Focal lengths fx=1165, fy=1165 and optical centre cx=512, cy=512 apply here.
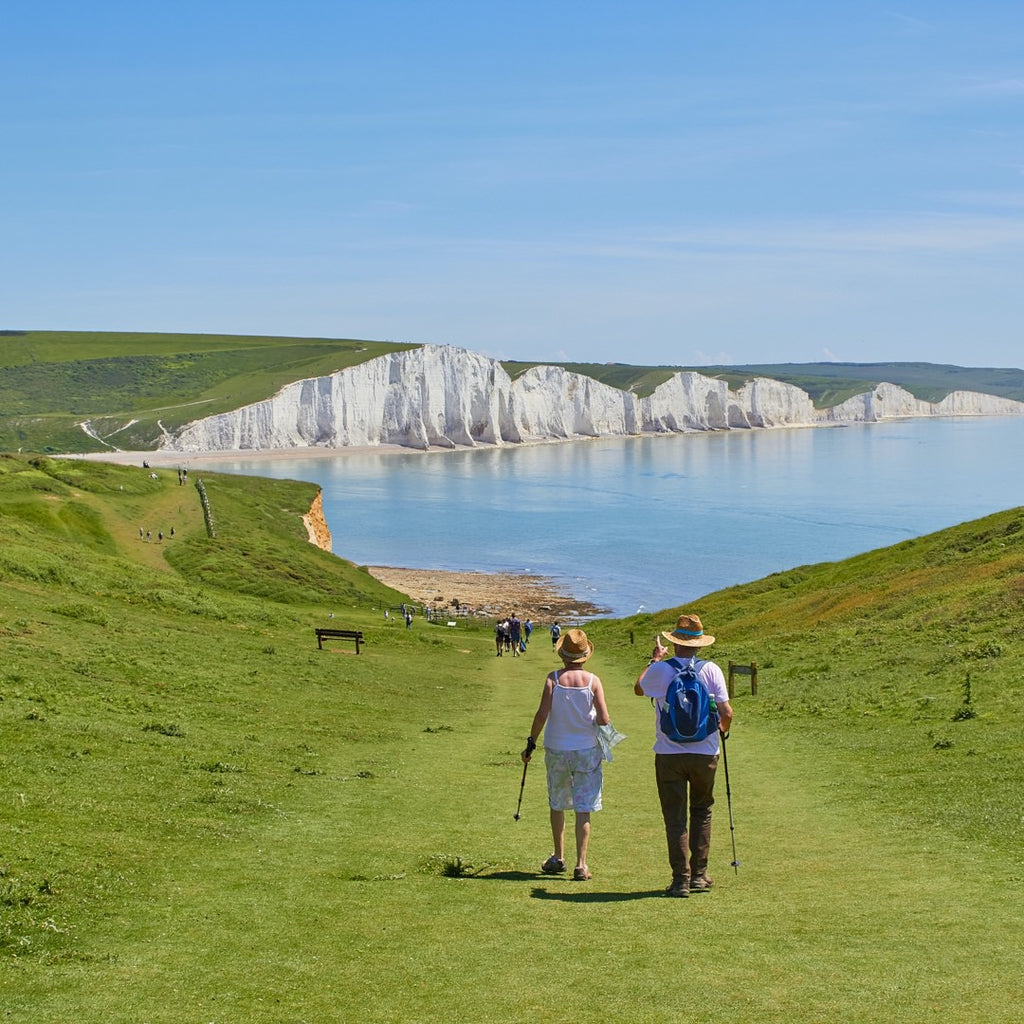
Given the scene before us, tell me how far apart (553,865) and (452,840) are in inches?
74.7

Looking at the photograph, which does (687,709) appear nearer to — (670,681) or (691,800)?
(670,681)

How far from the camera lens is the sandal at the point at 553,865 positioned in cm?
1036

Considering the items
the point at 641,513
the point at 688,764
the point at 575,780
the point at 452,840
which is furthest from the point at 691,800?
the point at 641,513

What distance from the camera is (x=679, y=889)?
959 centimetres

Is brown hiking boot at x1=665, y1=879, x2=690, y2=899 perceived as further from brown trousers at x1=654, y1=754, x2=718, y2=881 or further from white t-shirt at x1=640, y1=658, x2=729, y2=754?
white t-shirt at x1=640, y1=658, x2=729, y2=754

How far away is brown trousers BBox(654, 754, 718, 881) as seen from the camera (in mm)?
9781

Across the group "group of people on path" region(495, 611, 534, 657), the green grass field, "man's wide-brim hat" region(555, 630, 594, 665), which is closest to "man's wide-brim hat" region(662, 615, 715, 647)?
"man's wide-brim hat" region(555, 630, 594, 665)

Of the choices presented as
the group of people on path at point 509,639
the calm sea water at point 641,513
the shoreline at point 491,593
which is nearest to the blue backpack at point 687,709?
the group of people on path at point 509,639

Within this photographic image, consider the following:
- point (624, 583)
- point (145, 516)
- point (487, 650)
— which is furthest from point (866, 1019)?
point (624, 583)

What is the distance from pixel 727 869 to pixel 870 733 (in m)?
8.80

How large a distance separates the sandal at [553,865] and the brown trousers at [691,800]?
1.08 meters

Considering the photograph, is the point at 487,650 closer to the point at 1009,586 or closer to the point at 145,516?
the point at 1009,586

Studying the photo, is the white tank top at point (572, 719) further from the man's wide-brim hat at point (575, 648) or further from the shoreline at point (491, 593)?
the shoreline at point (491, 593)

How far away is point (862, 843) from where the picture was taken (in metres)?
12.0
